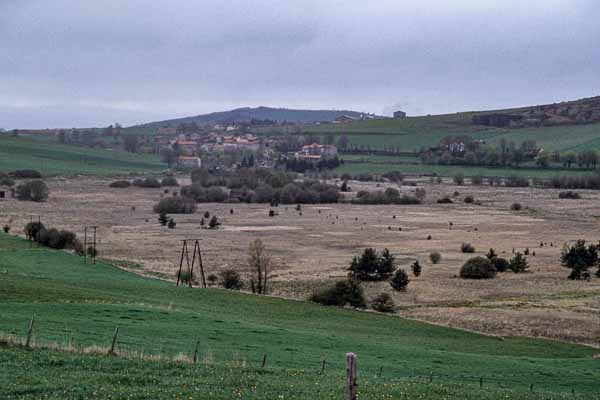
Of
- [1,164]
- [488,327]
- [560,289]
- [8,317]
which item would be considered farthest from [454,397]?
[1,164]

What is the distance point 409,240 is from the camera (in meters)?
74.2

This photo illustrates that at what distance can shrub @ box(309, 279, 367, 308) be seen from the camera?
135ft

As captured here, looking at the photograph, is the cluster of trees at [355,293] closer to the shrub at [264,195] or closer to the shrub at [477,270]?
the shrub at [477,270]

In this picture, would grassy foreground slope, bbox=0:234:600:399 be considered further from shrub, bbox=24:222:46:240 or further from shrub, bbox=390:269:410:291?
shrub, bbox=24:222:46:240

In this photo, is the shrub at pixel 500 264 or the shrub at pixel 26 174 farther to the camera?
the shrub at pixel 26 174

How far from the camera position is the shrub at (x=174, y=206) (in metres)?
102

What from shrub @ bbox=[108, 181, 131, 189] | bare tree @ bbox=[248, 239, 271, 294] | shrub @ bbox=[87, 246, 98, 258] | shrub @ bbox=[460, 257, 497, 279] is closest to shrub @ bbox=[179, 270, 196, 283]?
bare tree @ bbox=[248, 239, 271, 294]

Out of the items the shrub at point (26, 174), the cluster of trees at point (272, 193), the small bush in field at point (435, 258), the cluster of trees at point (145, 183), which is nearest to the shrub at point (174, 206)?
the cluster of trees at point (272, 193)

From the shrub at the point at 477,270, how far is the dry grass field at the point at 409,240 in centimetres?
91

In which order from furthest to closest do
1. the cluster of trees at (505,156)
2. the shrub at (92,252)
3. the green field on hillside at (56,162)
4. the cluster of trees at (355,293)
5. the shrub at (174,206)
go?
the cluster of trees at (505,156), the green field on hillside at (56,162), the shrub at (174,206), the shrub at (92,252), the cluster of trees at (355,293)

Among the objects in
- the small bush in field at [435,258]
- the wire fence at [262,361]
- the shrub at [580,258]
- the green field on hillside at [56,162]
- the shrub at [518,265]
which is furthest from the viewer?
the green field on hillside at [56,162]

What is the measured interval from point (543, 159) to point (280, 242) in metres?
113

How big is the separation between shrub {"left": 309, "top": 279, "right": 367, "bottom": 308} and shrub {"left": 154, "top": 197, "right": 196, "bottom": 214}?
62090 mm

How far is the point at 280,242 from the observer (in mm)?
70875
